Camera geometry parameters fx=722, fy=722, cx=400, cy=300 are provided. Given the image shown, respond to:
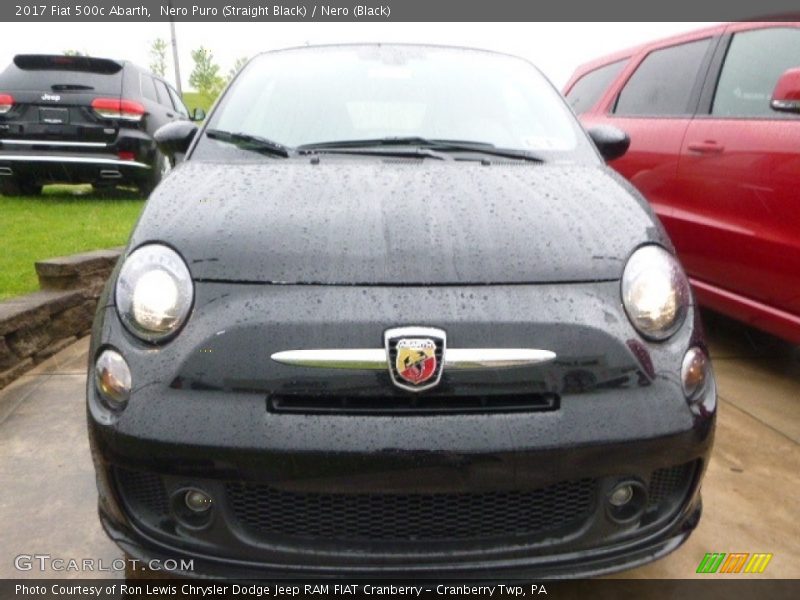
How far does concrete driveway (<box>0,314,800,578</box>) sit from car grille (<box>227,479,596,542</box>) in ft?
1.92

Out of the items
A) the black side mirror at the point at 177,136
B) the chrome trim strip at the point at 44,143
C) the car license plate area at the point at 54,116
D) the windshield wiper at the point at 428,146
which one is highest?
the windshield wiper at the point at 428,146

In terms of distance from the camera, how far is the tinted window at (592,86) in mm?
4801

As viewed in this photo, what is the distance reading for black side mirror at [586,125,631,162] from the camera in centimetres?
268

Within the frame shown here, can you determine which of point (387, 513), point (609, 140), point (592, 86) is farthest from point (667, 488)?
point (592, 86)

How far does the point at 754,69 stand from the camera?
3342mm

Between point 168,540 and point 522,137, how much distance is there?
164 cm

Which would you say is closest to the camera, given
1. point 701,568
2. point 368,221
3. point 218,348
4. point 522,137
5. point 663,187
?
point 218,348

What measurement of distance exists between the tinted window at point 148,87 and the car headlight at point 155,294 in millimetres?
6621

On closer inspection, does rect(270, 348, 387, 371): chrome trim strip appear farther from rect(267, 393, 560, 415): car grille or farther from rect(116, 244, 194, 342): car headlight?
rect(116, 244, 194, 342): car headlight

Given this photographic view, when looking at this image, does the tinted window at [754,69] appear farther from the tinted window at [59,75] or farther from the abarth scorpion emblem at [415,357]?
the tinted window at [59,75]

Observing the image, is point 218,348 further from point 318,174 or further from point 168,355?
point 318,174

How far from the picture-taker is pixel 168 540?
1.49 metres

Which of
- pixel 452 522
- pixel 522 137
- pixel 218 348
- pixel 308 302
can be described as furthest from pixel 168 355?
pixel 522 137

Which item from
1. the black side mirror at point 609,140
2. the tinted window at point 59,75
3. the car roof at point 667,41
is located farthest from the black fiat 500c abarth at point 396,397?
the tinted window at point 59,75
